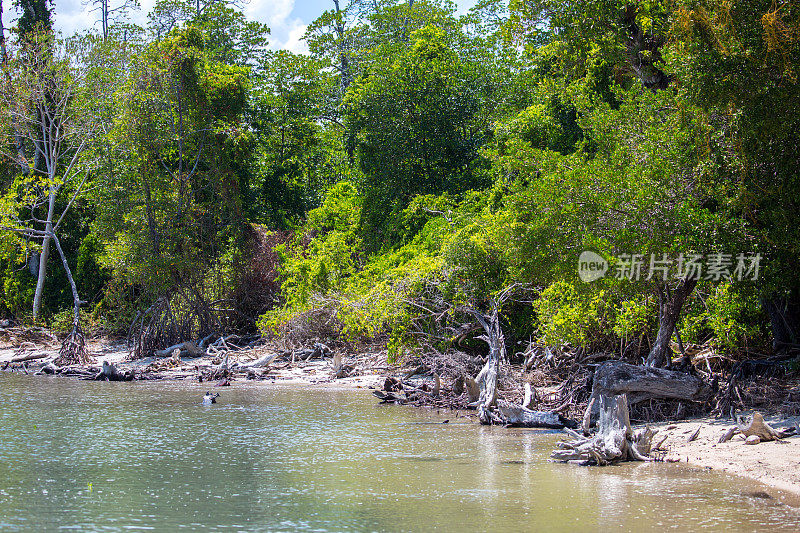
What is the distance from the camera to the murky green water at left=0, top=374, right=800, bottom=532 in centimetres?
734

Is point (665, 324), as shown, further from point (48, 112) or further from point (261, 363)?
point (48, 112)

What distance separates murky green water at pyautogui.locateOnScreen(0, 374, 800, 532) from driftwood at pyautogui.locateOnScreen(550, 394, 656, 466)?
0.77 feet

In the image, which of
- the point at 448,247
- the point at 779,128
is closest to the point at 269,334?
the point at 448,247

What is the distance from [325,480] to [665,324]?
5.98 meters

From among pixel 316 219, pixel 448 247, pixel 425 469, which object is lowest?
pixel 425 469

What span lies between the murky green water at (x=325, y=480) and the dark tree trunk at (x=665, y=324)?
6.90 feet

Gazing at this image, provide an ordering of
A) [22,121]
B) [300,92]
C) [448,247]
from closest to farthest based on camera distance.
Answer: [448,247], [22,121], [300,92]

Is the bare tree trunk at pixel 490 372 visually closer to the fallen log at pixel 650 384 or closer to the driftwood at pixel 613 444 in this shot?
the fallen log at pixel 650 384

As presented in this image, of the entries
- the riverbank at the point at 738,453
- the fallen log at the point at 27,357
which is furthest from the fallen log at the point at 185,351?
the riverbank at the point at 738,453

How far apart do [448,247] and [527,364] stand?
296cm

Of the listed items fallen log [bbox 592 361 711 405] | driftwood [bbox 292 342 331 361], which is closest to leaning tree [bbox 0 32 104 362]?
driftwood [bbox 292 342 331 361]

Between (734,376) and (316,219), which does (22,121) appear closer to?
(316,219)

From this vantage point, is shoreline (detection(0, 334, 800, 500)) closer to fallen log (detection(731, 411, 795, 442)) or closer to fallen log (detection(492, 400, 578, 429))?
fallen log (detection(731, 411, 795, 442))

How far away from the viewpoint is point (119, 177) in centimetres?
2370
